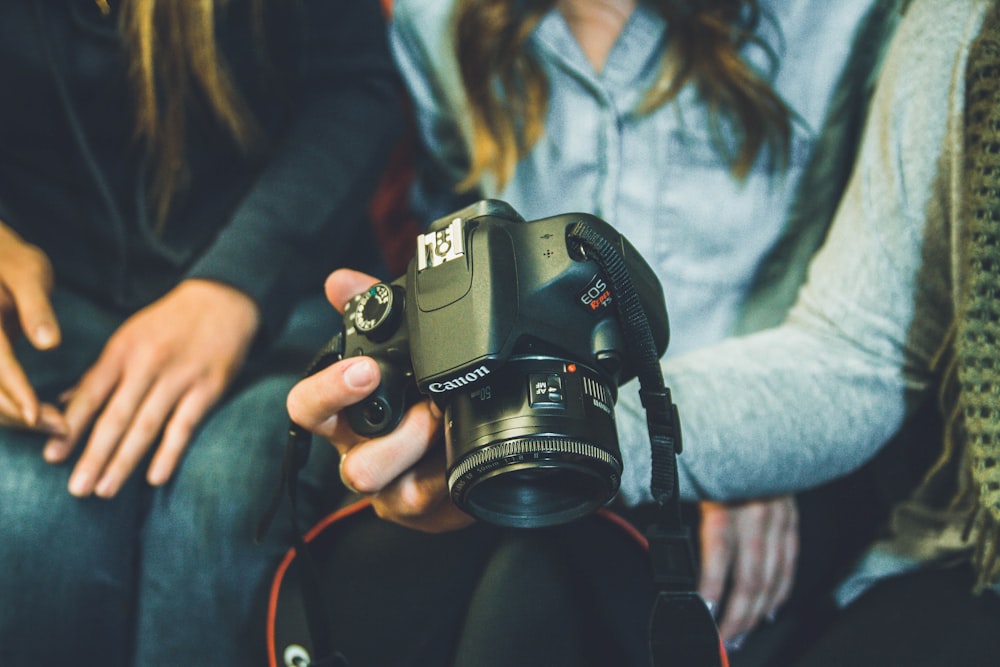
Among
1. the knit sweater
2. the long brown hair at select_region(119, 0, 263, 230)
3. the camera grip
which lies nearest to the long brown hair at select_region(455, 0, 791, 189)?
the knit sweater

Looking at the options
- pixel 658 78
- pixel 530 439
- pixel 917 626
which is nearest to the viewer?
pixel 530 439

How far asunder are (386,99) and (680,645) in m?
0.53

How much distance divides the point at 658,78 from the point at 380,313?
1.10 ft

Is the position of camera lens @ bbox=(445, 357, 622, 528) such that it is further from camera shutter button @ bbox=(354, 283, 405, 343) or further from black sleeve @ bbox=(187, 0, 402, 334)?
black sleeve @ bbox=(187, 0, 402, 334)

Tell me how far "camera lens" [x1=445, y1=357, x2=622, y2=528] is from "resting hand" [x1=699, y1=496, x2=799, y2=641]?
182mm

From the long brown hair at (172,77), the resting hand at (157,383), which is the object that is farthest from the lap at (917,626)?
the long brown hair at (172,77)

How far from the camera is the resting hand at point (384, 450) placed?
375 millimetres

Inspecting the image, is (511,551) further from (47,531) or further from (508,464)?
(47,531)

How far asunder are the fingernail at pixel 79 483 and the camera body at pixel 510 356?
0.22 m

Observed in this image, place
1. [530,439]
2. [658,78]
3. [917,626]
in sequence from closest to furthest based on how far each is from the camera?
1. [530,439]
2. [917,626]
3. [658,78]

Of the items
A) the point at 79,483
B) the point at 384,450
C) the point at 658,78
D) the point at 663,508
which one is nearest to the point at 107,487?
the point at 79,483

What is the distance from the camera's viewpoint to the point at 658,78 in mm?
586

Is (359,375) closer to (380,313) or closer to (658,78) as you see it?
(380,313)

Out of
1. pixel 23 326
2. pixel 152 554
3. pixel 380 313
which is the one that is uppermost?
pixel 380 313
